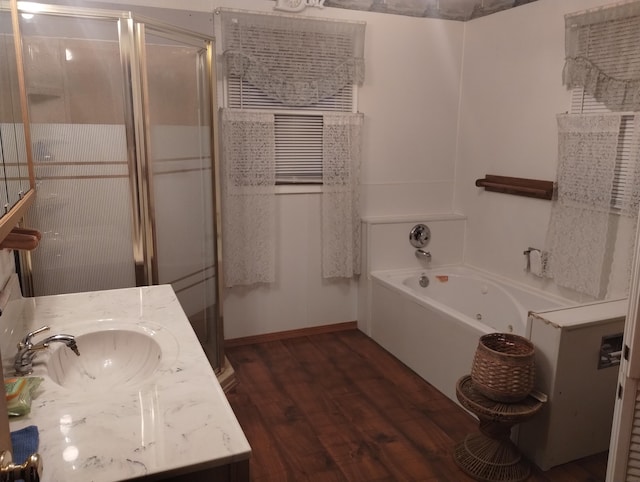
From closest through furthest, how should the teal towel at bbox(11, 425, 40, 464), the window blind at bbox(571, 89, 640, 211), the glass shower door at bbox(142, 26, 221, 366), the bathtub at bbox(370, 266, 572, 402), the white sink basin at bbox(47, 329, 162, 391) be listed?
the teal towel at bbox(11, 425, 40, 464) < the white sink basin at bbox(47, 329, 162, 391) < the glass shower door at bbox(142, 26, 221, 366) < the window blind at bbox(571, 89, 640, 211) < the bathtub at bbox(370, 266, 572, 402)

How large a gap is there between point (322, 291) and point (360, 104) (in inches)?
54.1

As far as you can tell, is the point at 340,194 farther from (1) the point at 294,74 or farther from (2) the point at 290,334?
(2) the point at 290,334

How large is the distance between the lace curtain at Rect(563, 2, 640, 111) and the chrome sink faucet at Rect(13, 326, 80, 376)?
2753 mm

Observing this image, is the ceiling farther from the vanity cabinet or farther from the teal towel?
the teal towel

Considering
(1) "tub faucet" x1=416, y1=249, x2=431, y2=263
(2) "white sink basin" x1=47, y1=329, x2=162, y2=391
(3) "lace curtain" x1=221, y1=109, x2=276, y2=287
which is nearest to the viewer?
(2) "white sink basin" x1=47, y1=329, x2=162, y2=391

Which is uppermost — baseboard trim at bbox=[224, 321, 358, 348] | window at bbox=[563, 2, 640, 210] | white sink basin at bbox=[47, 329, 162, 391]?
window at bbox=[563, 2, 640, 210]

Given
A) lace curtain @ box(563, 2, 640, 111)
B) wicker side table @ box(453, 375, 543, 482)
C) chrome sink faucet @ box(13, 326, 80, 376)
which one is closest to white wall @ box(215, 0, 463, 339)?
lace curtain @ box(563, 2, 640, 111)

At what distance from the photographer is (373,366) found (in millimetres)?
3293

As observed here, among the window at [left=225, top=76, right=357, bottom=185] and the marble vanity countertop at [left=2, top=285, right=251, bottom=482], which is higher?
the window at [left=225, top=76, right=357, bottom=185]

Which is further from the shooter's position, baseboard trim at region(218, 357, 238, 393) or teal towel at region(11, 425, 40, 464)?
baseboard trim at region(218, 357, 238, 393)

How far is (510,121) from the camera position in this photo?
3408mm

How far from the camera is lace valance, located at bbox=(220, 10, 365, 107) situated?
10.4ft

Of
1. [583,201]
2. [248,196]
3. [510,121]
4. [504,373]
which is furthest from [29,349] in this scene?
[510,121]

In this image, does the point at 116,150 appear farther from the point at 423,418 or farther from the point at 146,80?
the point at 423,418
